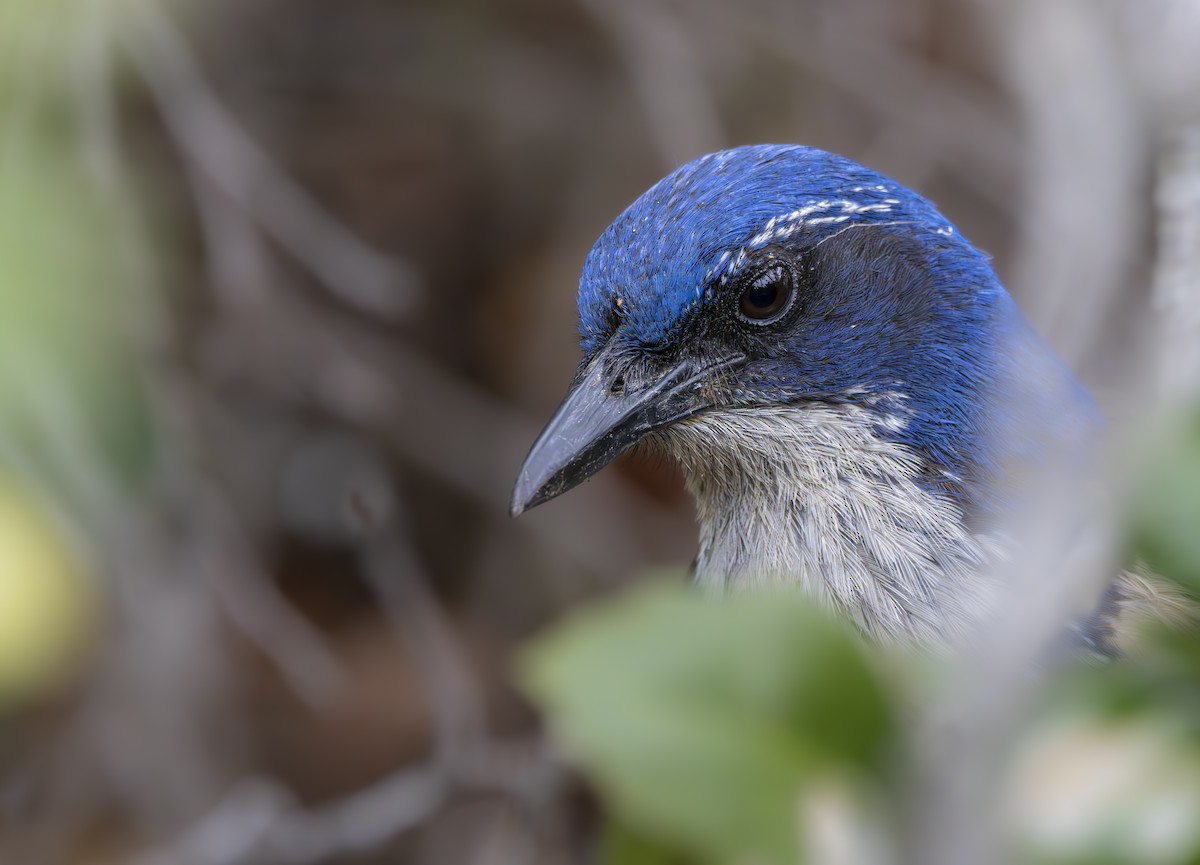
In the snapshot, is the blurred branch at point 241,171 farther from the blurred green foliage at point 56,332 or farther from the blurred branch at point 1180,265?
the blurred branch at point 1180,265

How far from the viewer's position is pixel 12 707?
5223 mm

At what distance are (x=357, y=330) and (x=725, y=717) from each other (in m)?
5.24

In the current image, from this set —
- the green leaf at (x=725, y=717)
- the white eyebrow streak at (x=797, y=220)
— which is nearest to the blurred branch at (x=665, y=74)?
the white eyebrow streak at (x=797, y=220)

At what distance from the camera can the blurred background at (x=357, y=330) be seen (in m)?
3.51

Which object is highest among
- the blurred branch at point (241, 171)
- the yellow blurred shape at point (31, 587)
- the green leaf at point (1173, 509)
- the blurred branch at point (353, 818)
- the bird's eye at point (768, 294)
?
the green leaf at point (1173, 509)

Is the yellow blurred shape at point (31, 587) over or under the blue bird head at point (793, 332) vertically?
under

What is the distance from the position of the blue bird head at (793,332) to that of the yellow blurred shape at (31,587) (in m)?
1.27

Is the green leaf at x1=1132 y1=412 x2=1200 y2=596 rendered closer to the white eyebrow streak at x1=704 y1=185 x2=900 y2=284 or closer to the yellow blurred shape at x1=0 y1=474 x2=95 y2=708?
the white eyebrow streak at x1=704 y1=185 x2=900 y2=284

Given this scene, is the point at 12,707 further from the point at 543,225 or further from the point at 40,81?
the point at 543,225

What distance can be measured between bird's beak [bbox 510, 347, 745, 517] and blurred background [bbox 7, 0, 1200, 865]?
68 cm

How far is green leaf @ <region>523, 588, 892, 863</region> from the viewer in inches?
57.3

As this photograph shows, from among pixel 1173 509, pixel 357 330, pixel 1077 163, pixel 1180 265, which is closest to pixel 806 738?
pixel 1173 509

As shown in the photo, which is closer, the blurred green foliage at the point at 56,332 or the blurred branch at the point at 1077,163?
the blurred branch at the point at 1077,163

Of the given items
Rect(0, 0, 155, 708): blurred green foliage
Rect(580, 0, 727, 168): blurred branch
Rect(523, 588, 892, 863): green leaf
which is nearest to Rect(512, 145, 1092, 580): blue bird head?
Rect(0, 0, 155, 708): blurred green foliage
